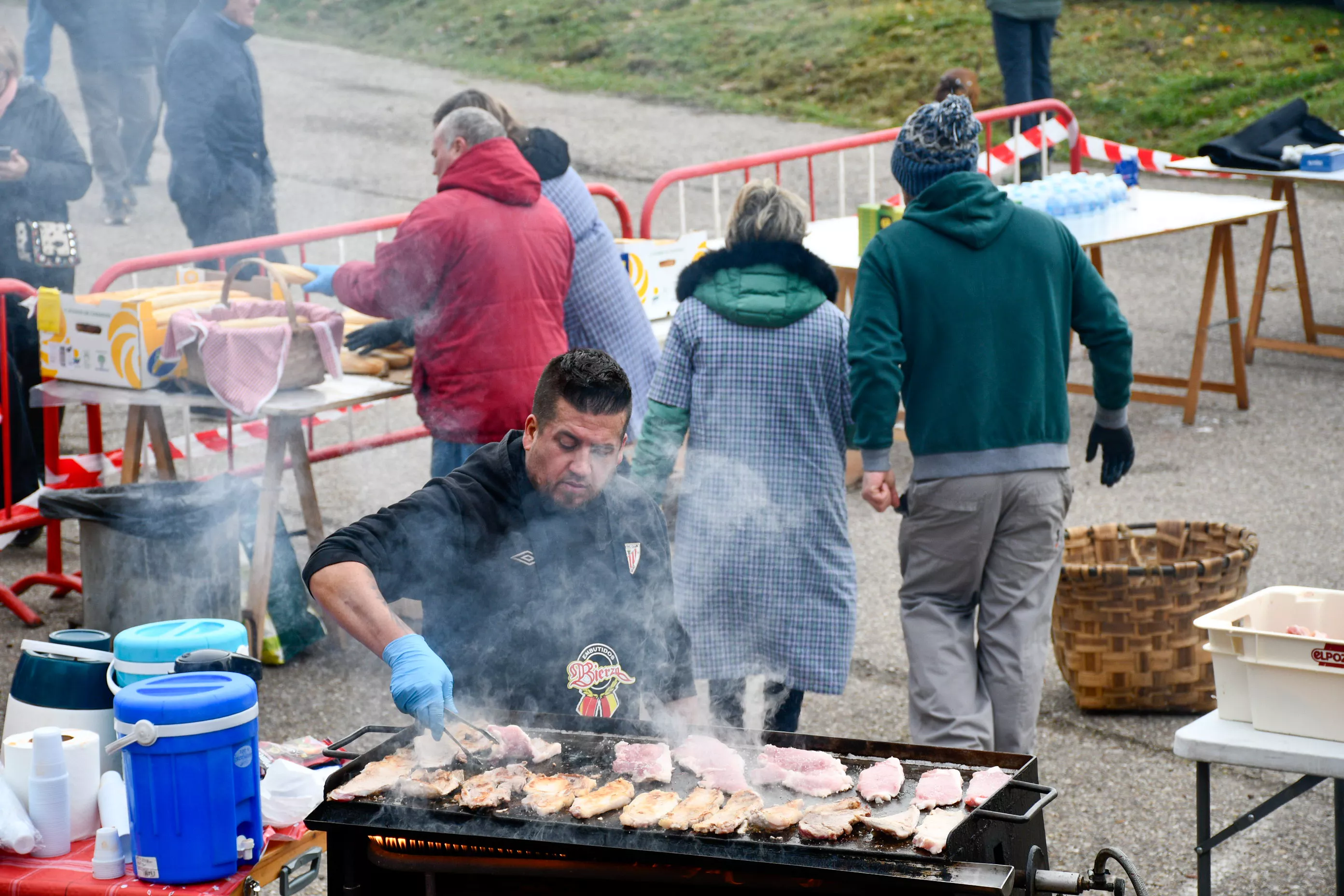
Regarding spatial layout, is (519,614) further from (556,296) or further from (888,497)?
(556,296)

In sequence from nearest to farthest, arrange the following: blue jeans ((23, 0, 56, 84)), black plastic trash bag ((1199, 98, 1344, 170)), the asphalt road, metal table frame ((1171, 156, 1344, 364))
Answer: the asphalt road → metal table frame ((1171, 156, 1344, 364)) → black plastic trash bag ((1199, 98, 1344, 170)) → blue jeans ((23, 0, 56, 84))

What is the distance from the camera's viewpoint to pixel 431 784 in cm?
284

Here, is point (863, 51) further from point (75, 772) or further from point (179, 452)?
point (75, 772)

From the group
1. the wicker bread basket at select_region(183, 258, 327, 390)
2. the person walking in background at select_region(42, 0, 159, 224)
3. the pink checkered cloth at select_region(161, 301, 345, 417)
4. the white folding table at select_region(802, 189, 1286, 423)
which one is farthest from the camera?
the person walking in background at select_region(42, 0, 159, 224)

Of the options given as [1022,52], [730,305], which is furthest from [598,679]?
[1022,52]

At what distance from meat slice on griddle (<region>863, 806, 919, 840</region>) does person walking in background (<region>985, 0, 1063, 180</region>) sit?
8.16 m

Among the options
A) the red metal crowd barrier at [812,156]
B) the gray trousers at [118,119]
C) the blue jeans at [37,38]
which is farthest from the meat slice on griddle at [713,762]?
the blue jeans at [37,38]

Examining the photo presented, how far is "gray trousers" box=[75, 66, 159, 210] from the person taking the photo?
11.4 meters

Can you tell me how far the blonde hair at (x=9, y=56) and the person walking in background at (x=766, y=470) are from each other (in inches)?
154

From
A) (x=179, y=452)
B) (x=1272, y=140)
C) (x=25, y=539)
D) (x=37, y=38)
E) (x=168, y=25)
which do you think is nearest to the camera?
(x=25, y=539)

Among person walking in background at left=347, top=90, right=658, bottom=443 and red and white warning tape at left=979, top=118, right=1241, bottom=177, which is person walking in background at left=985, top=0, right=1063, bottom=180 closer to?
red and white warning tape at left=979, top=118, right=1241, bottom=177

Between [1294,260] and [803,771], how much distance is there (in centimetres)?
757

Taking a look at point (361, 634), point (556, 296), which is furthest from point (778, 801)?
point (556, 296)

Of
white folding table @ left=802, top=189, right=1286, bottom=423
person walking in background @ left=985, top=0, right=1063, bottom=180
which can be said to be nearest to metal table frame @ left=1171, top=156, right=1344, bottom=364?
white folding table @ left=802, top=189, right=1286, bottom=423
